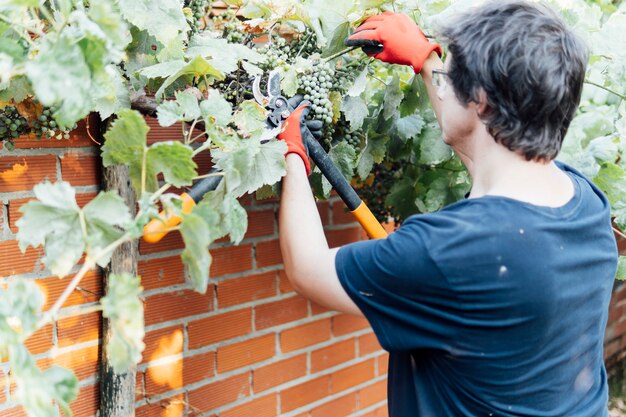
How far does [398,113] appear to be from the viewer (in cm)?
179

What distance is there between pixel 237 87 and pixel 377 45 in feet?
1.16

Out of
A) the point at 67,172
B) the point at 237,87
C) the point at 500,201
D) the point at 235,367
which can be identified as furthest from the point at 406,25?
the point at 235,367

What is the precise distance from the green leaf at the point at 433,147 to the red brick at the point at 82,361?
3.44 ft

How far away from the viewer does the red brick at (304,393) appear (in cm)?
227

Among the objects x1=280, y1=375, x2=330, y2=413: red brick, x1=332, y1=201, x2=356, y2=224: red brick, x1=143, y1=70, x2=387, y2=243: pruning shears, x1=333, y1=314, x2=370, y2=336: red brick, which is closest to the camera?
x1=143, y1=70, x2=387, y2=243: pruning shears

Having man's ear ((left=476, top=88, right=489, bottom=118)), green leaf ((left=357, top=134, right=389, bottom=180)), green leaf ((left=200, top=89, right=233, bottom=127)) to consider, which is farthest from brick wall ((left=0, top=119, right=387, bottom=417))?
man's ear ((left=476, top=88, right=489, bottom=118))

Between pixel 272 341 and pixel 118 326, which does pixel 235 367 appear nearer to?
pixel 272 341

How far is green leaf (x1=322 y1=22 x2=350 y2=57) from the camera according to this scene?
1.55 meters

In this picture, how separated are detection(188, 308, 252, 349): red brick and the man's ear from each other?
110 centimetres

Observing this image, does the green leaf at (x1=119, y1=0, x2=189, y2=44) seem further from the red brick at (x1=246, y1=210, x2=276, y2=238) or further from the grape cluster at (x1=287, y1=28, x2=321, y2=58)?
the red brick at (x1=246, y1=210, x2=276, y2=238)

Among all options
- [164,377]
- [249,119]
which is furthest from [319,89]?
[164,377]

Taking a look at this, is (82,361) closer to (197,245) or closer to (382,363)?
(197,245)

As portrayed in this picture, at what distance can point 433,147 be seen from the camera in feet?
5.90

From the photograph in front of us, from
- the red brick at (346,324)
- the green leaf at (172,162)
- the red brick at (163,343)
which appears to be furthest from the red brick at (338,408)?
the green leaf at (172,162)
